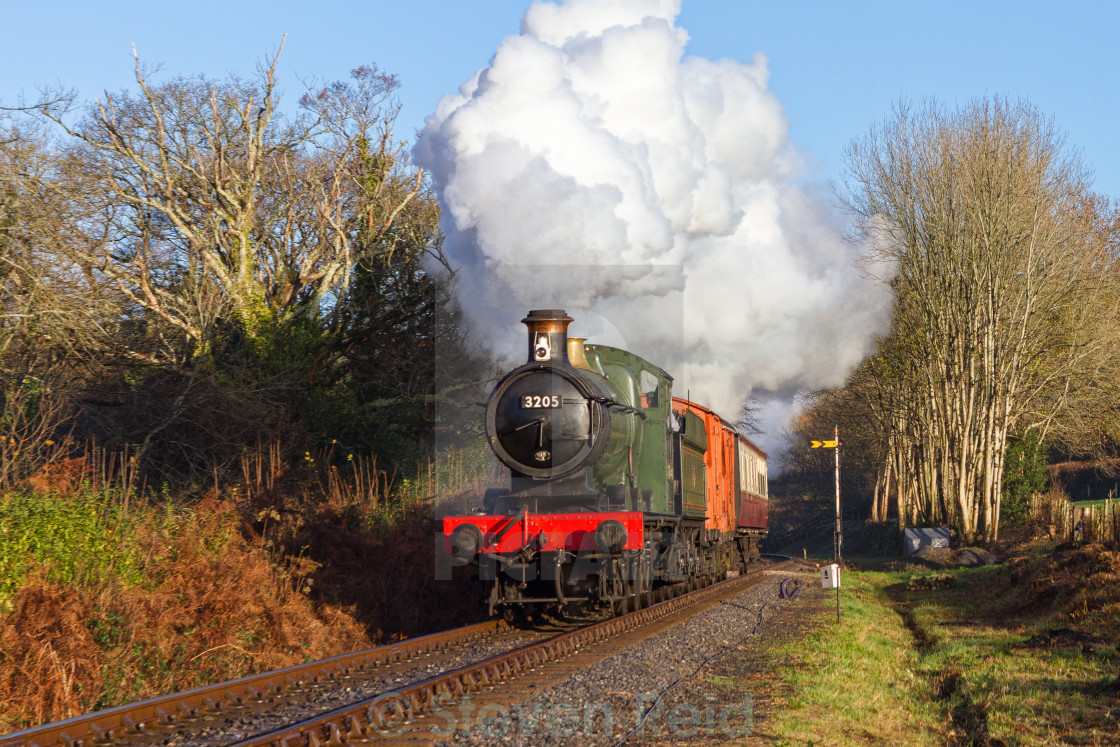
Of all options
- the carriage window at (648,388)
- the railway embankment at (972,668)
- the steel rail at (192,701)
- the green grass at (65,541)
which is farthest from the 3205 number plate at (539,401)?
the green grass at (65,541)

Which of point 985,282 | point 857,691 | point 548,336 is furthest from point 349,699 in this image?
point 985,282

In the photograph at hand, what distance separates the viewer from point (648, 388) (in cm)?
1271

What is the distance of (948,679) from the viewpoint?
352 inches

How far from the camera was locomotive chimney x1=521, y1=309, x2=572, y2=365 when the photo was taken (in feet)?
36.8

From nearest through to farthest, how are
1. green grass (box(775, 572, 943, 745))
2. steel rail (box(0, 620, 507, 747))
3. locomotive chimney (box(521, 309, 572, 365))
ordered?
1. steel rail (box(0, 620, 507, 747))
2. green grass (box(775, 572, 943, 745))
3. locomotive chimney (box(521, 309, 572, 365))

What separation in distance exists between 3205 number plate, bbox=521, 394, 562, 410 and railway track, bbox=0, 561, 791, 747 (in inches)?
101

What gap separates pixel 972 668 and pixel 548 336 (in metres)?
5.73

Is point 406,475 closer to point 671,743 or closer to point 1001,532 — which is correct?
point 671,743

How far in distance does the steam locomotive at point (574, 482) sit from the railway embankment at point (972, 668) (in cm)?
217

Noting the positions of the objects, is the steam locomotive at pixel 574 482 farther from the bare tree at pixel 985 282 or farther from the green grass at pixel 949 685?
the bare tree at pixel 985 282

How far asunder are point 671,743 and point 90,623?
537 centimetres

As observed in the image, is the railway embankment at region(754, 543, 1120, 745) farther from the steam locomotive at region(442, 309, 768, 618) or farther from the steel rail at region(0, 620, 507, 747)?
the steel rail at region(0, 620, 507, 747)

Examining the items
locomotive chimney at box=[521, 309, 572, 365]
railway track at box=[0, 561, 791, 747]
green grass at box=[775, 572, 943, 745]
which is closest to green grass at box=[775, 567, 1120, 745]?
green grass at box=[775, 572, 943, 745]

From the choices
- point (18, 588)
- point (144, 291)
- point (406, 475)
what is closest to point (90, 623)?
point (18, 588)
